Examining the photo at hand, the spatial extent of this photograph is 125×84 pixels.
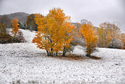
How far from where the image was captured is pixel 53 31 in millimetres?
12008

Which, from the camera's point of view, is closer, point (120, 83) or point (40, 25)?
point (120, 83)

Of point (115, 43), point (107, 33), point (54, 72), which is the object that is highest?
point (107, 33)

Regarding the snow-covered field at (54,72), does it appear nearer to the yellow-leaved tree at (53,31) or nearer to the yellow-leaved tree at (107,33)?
the yellow-leaved tree at (53,31)

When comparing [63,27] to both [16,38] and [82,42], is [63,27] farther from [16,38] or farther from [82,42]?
[16,38]

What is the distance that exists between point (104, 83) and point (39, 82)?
13.6 ft

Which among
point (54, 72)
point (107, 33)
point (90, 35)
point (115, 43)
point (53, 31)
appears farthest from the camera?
point (107, 33)

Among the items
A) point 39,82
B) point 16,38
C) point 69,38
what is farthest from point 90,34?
point 16,38

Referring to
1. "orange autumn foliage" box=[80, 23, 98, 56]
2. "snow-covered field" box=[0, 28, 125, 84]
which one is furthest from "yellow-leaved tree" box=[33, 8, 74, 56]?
"orange autumn foliage" box=[80, 23, 98, 56]

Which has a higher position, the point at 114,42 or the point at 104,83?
the point at 114,42

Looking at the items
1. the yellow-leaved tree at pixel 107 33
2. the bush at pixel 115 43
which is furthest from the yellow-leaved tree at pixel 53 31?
the yellow-leaved tree at pixel 107 33

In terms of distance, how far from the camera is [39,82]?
16.5 ft

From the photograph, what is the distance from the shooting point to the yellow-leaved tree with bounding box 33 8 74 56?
38.8ft

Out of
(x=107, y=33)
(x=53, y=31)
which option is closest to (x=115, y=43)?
(x=107, y=33)

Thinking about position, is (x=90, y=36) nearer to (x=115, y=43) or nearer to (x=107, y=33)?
(x=115, y=43)
